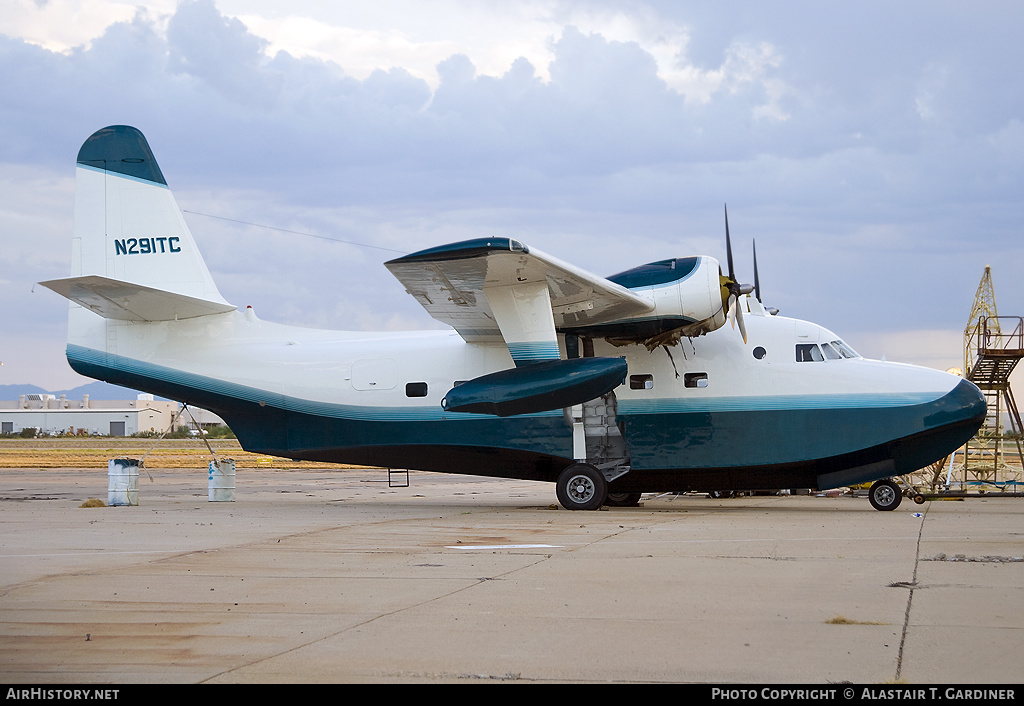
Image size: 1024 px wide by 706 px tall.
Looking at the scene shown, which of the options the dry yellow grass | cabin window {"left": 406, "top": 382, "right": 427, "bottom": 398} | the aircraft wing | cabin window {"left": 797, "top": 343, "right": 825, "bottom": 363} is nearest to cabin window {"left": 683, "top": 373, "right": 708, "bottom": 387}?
cabin window {"left": 797, "top": 343, "right": 825, "bottom": 363}

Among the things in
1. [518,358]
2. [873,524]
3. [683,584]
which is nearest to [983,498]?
[873,524]

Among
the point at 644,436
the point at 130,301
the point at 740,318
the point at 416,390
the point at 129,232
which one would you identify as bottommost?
the point at 644,436

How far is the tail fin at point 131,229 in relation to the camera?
56.5ft

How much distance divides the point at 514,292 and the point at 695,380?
373 centimetres

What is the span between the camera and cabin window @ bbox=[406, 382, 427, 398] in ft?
53.5

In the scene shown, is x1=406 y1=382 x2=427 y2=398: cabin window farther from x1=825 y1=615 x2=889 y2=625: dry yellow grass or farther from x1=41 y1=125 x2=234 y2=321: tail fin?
x1=825 y1=615 x2=889 y2=625: dry yellow grass

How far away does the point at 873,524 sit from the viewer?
1222 centimetres

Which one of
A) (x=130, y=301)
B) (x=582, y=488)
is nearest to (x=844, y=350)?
(x=582, y=488)

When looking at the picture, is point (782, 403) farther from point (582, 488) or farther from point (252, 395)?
point (252, 395)

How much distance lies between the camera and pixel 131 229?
17.3 meters

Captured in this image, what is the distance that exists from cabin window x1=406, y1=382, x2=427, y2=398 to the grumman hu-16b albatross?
56 mm

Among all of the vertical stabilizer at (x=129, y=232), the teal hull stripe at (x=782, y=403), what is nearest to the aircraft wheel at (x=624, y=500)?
the teal hull stripe at (x=782, y=403)

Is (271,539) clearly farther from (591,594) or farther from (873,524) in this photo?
(873,524)

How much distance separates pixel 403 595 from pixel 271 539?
4.50 meters
